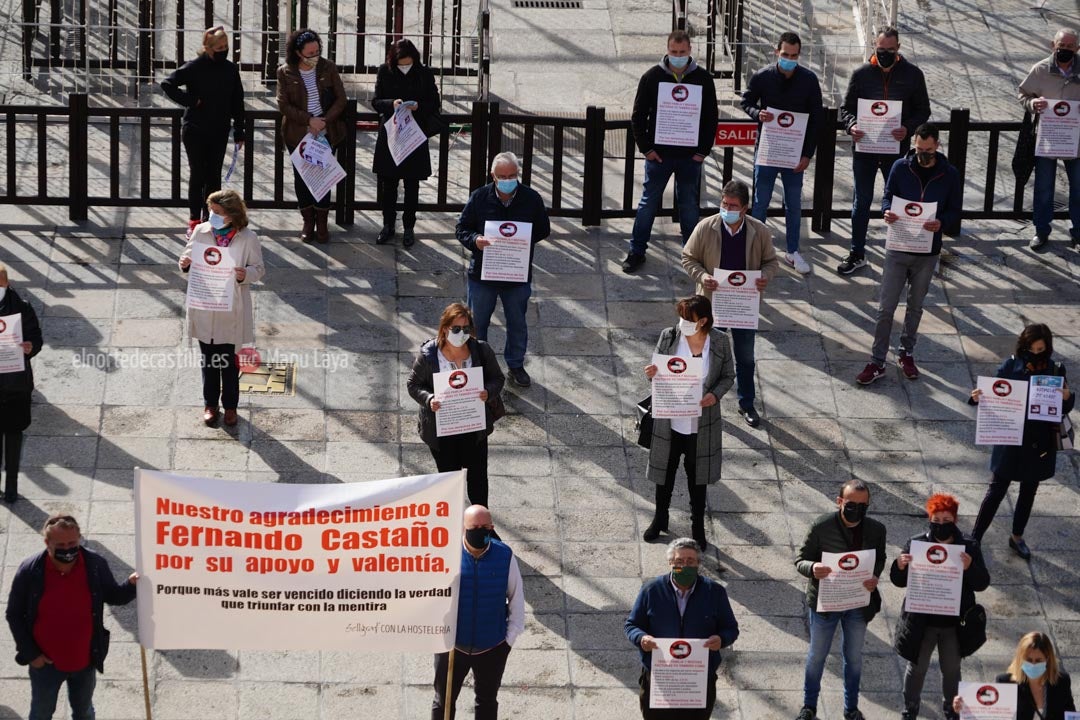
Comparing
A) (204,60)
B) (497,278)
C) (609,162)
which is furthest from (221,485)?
(609,162)

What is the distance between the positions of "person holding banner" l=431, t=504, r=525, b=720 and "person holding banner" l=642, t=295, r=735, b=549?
7.67 ft

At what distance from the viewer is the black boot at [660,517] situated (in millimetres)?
13844

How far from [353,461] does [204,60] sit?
427 cm

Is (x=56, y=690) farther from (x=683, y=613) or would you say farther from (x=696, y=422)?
(x=696, y=422)

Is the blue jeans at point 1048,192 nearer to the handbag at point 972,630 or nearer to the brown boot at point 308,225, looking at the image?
the brown boot at point 308,225

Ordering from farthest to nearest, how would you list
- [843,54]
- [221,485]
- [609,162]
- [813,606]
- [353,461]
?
1. [843,54]
2. [609,162]
3. [353,461]
4. [813,606]
5. [221,485]

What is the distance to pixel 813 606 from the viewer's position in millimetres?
12164

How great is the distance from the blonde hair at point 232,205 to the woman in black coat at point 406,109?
315cm

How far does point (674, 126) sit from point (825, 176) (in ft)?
6.20

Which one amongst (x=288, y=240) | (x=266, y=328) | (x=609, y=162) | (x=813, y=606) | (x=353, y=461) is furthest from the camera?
(x=609, y=162)

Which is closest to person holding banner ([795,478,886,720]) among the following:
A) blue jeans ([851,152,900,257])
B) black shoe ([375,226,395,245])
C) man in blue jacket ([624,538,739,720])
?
man in blue jacket ([624,538,739,720])

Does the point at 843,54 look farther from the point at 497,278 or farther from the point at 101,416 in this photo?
the point at 101,416

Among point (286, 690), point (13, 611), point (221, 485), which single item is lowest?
point (286, 690)

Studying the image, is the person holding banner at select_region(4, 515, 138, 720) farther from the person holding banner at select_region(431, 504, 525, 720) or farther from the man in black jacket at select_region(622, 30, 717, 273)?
the man in black jacket at select_region(622, 30, 717, 273)
